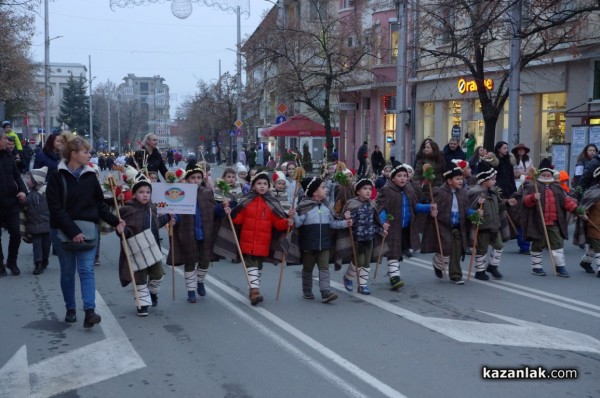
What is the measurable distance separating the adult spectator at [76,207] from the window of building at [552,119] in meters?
20.0

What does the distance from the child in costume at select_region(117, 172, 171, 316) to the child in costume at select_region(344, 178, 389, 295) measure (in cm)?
248

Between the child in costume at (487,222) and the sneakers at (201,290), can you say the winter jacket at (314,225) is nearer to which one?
the sneakers at (201,290)

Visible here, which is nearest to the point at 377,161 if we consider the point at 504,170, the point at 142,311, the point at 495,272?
the point at 504,170

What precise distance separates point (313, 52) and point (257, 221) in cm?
2380

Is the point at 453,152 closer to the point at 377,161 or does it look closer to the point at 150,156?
the point at 150,156

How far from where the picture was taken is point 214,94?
2406 inches

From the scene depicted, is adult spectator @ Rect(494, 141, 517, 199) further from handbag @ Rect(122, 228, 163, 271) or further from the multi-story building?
the multi-story building

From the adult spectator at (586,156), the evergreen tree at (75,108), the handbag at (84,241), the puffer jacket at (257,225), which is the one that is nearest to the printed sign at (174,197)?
the puffer jacket at (257,225)

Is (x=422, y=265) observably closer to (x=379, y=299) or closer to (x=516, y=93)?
(x=379, y=299)

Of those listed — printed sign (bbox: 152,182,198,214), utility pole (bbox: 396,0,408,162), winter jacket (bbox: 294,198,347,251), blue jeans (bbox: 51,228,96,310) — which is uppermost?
utility pole (bbox: 396,0,408,162)

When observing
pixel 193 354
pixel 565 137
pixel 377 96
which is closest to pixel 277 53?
pixel 377 96

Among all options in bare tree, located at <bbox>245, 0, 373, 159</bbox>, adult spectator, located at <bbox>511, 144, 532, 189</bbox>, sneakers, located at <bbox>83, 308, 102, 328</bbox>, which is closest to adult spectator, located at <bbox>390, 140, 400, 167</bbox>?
bare tree, located at <bbox>245, 0, 373, 159</bbox>

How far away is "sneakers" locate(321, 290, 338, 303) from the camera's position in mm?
9156

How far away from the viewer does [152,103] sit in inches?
6570
